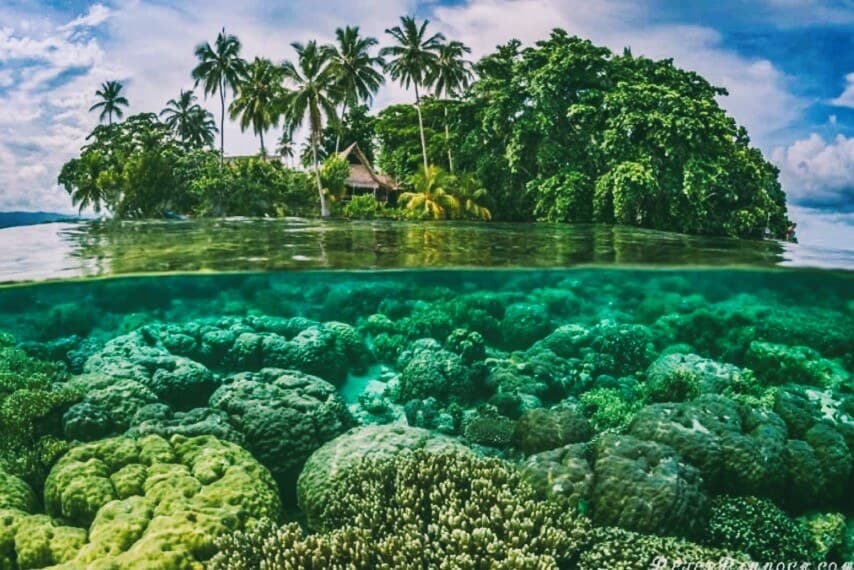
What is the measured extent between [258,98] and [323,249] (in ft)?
115

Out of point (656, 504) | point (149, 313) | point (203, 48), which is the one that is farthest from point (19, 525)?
point (203, 48)

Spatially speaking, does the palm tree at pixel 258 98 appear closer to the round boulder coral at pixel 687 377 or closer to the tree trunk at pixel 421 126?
the tree trunk at pixel 421 126

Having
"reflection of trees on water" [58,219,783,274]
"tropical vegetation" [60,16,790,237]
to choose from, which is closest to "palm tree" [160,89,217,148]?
"tropical vegetation" [60,16,790,237]

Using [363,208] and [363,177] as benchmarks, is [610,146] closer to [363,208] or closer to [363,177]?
[363,208]

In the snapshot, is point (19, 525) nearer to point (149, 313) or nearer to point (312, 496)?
point (312, 496)

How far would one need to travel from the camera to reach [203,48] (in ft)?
163

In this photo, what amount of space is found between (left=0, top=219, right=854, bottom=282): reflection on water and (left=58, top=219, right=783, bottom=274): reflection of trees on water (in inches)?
0.9

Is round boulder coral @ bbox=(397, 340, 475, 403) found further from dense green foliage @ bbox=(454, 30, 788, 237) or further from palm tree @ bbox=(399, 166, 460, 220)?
palm tree @ bbox=(399, 166, 460, 220)

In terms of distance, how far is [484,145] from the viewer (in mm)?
37094

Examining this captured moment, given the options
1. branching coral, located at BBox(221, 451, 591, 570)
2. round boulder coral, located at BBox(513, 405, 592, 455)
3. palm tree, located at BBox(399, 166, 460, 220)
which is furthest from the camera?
palm tree, located at BBox(399, 166, 460, 220)

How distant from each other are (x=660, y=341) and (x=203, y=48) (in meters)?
45.0

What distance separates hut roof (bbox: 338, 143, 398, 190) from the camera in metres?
46.6

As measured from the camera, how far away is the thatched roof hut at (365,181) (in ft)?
153

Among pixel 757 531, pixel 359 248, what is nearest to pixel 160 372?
pixel 359 248
